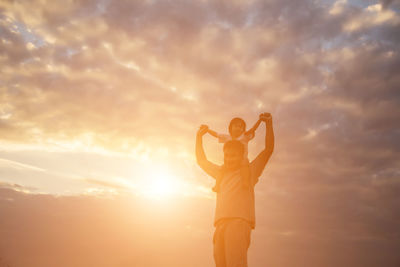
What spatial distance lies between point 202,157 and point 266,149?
5.43 feet

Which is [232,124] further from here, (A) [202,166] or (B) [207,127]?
(A) [202,166]

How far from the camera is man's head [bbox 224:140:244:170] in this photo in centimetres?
749

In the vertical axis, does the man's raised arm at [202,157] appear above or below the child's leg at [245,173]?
above

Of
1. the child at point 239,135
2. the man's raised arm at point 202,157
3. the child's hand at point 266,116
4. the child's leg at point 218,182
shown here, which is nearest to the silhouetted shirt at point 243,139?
the child at point 239,135

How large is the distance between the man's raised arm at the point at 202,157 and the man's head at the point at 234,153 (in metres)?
0.53

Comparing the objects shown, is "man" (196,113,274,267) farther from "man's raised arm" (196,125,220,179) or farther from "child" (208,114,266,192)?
"child" (208,114,266,192)

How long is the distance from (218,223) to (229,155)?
1.54 meters

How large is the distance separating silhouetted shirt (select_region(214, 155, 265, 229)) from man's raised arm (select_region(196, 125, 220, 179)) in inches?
18.7

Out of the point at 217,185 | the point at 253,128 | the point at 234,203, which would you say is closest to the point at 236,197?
the point at 234,203

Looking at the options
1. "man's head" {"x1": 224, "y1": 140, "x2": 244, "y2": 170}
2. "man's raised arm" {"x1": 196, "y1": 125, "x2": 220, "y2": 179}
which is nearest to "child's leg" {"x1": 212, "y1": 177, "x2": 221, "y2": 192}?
"man's raised arm" {"x1": 196, "y1": 125, "x2": 220, "y2": 179}

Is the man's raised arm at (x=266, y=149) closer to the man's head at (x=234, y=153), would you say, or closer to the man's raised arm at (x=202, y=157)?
Answer: the man's head at (x=234, y=153)

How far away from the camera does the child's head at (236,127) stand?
25.7ft

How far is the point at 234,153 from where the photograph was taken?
7.52 meters

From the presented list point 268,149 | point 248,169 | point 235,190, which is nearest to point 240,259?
point 235,190
